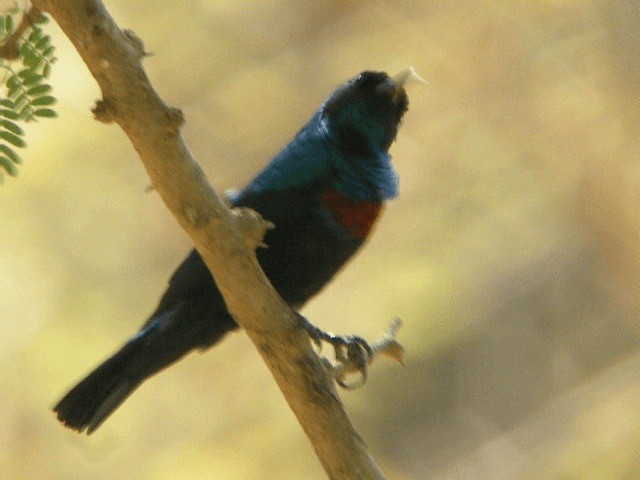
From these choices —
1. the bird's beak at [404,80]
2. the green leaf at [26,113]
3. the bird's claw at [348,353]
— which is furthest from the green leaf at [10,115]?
the bird's beak at [404,80]

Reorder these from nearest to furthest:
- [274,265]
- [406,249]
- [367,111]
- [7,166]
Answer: [7,166], [274,265], [367,111], [406,249]

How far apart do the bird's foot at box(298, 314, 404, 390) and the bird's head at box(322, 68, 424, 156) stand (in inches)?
24.7

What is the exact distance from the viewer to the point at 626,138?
552 centimetres

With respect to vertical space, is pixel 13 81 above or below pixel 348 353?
above

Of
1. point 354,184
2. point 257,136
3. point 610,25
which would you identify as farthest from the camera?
point 257,136

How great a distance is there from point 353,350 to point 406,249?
302 cm

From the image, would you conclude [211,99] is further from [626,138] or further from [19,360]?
[626,138]

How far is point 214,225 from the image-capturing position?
2174 mm

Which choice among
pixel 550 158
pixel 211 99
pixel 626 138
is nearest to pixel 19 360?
pixel 211 99

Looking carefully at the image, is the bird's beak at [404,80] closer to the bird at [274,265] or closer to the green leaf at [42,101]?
the bird at [274,265]

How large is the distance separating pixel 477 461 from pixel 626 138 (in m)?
1.98

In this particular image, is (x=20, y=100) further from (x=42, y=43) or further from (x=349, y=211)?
(x=349, y=211)

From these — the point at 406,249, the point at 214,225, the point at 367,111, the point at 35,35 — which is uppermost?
the point at 406,249

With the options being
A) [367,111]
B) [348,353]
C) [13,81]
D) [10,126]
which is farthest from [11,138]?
[367,111]
